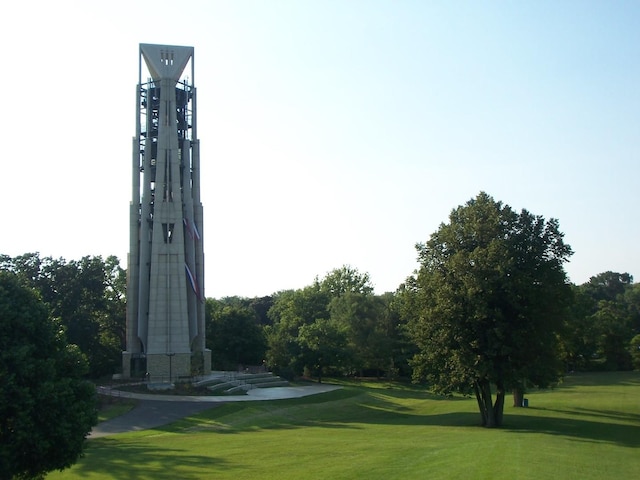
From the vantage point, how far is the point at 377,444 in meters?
25.2

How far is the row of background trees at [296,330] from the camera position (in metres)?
57.0

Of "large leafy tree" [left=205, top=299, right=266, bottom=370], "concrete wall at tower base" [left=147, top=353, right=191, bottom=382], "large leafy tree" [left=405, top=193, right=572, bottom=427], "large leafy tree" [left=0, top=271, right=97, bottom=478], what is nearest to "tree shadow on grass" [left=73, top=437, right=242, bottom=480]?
"large leafy tree" [left=0, top=271, right=97, bottom=478]

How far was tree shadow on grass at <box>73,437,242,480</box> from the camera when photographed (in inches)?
774

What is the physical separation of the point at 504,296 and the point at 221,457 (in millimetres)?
16915

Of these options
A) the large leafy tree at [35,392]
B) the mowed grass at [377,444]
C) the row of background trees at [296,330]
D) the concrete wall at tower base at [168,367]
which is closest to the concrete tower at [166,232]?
the concrete wall at tower base at [168,367]

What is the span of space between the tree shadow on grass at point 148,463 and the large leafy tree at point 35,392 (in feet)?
11.3

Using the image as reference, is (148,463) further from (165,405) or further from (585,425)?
(165,405)

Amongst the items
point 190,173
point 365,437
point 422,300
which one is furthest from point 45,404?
point 190,173

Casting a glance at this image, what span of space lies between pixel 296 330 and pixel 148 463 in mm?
62519

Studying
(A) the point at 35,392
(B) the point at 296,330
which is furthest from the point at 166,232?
(A) the point at 35,392

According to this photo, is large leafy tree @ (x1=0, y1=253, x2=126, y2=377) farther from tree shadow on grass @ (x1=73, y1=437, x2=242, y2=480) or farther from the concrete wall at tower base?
tree shadow on grass @ (x1=73, y1=437, x2=242, y2=480)

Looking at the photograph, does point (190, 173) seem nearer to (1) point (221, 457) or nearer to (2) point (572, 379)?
(1) point (221, 457)

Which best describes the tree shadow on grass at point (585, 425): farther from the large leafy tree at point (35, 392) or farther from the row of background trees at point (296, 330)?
the large leafy tree at point (35, 392)

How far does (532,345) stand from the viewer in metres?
32.5
